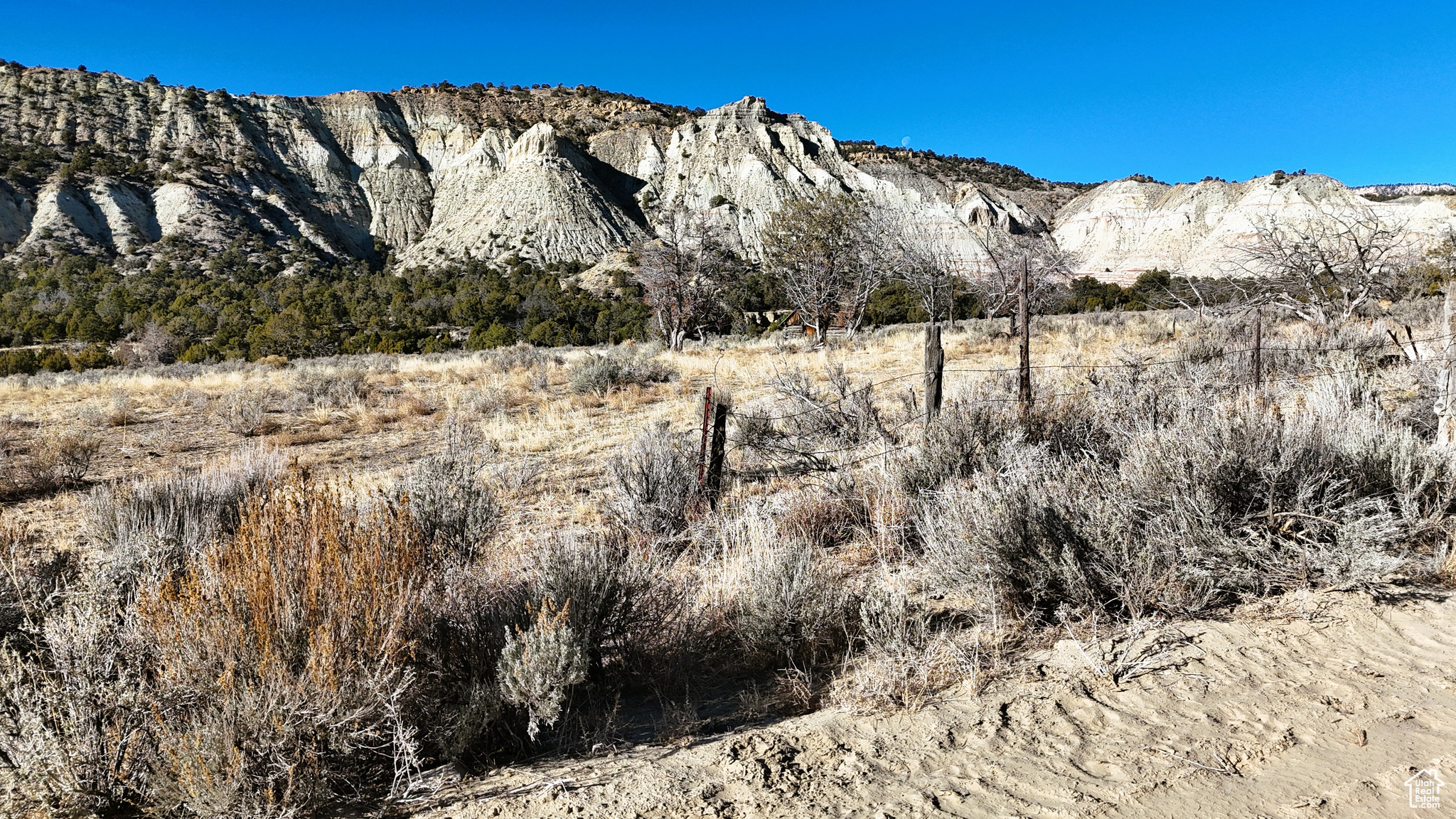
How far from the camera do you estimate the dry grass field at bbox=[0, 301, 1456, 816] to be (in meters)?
2.34

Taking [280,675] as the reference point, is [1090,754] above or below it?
below

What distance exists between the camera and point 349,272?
5347cm

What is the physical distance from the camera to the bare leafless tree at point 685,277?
2322 cm

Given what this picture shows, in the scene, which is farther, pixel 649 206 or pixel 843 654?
pixel 649 206

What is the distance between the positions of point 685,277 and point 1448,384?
19621mm

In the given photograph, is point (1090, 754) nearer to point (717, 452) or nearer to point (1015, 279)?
point (717, 452)

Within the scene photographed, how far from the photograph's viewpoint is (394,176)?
66.8m

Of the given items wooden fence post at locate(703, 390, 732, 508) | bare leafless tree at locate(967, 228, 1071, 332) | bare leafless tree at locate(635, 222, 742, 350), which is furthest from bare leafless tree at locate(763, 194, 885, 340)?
wooden fence post at locate(703, 390, 732, 508)

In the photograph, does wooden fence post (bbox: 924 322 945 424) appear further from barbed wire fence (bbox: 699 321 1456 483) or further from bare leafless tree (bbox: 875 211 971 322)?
bare leafless tree (bbox: 875 211 971 322)

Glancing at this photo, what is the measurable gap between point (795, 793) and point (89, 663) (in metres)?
2.41

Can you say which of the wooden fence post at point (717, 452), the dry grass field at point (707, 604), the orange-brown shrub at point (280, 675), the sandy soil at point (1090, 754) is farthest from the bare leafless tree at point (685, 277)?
the orange-brown shrub at point (280, 675)

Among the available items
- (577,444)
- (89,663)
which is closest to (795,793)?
(89,663)

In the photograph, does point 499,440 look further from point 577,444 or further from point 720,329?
point 720,329

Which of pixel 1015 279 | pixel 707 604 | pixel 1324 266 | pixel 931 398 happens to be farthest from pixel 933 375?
pixel 1015 279
